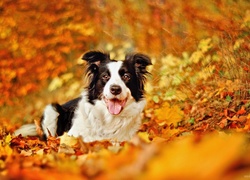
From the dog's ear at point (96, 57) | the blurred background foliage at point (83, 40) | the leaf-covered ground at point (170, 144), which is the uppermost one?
the blurred background foliage at point (83, 40)

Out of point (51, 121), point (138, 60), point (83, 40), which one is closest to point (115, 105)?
point (138, 60)

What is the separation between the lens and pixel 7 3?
28.2 feet

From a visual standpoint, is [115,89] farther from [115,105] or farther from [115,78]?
[115,105]

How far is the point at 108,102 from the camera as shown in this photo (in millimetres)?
4543

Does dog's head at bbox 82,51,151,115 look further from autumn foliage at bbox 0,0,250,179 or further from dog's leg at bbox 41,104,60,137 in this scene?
dog's leg at bbox 41,104,60,137

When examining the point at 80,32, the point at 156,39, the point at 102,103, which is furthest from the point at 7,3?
the point at 102,103

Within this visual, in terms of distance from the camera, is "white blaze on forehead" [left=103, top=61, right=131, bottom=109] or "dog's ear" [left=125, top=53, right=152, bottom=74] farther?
"dog's ear" [left=125, top=53, right=152, bottom=74]

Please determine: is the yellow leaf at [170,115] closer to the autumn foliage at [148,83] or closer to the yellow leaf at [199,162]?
the autumn foliage at [148,83]

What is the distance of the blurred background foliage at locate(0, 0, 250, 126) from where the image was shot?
21.4ft

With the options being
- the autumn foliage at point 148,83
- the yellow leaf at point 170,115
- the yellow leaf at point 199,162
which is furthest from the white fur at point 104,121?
the yellow leaf at point 199,162

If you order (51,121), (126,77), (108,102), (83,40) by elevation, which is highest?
(83,40)

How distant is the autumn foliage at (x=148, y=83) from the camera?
127 cm

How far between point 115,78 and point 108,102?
1.11 feet

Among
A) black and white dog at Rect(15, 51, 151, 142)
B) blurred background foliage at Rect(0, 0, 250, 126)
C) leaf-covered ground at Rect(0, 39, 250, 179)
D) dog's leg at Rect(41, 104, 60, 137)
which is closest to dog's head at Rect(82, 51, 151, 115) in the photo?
black and white dog at Rect(15, 51, 151, 142)
